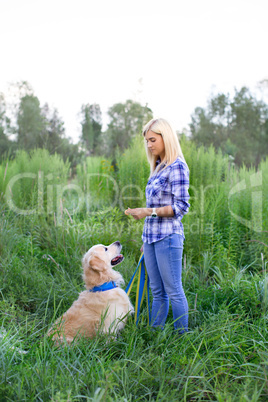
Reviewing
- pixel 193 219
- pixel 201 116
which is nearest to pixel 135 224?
pixel 193 219

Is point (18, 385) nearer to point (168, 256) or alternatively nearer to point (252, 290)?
point (168, 256)

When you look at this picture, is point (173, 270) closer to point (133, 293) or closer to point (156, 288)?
point (156, 288)

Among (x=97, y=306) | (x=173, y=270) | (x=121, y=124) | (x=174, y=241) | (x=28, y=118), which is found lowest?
(x=97, y=306)

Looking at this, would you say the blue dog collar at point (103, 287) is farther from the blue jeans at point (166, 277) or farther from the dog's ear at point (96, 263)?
the blue jeans at point (166, 277)

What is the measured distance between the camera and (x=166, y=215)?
2422 millimetres

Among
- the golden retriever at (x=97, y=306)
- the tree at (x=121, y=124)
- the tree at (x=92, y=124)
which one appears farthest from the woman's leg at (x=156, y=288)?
the tree at (x=92, y=124)

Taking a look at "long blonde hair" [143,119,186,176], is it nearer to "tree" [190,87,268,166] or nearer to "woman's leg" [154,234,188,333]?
"woman's leg" [154,234,188,333]

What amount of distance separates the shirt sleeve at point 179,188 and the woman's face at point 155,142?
0.81 feet

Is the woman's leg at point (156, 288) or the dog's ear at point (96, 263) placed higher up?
the dog's ear at point (96, 263)

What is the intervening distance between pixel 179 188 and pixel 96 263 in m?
0.95

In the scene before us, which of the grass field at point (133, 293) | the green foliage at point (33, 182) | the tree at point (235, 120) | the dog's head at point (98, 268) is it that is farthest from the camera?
the tree at point (235, 120)

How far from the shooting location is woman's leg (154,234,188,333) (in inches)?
97.0

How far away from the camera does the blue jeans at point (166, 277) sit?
8.09ft

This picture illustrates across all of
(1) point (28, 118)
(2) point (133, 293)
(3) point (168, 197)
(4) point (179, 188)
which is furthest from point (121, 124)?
(4) point (179, 188)
